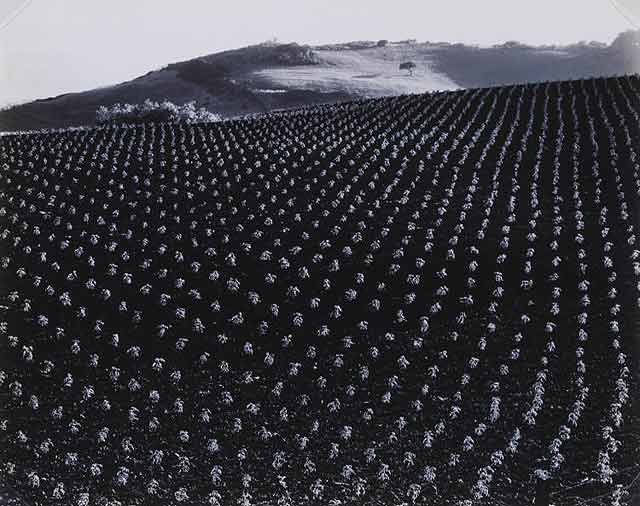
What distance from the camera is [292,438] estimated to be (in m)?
12.8

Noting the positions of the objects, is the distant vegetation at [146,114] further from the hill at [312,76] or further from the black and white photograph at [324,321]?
the black and white photograph at [324,321]

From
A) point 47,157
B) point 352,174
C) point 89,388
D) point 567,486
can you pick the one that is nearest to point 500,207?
point 352,174

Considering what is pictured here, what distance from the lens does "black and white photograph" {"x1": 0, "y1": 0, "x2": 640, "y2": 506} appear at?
1205cm

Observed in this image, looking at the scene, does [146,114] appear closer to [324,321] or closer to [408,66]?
[408,66]

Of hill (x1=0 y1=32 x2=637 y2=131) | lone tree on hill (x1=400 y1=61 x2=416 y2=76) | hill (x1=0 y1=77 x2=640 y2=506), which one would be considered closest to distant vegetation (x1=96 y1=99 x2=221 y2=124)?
hill (x1=0 y1=32 x2=637 y2=131)

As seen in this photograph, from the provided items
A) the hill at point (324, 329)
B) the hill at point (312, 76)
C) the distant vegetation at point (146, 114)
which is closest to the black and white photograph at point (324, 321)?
the hill at point (324, 329)

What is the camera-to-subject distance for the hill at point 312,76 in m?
63.5

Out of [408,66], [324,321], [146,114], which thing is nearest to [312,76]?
[408,66]

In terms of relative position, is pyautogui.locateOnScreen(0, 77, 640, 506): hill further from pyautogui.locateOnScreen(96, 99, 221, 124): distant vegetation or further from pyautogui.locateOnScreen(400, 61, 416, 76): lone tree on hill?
pyautogui.locateOnScreen(400, 61, 416, 76): lone tree on hill

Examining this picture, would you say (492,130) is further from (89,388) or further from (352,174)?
(89,388)

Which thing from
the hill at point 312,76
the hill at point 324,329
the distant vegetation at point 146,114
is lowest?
the hill at point 324,329

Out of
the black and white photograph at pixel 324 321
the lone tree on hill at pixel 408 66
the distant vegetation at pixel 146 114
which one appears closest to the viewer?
the black and white photograph at pixel 324 321

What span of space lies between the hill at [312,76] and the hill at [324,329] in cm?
3902

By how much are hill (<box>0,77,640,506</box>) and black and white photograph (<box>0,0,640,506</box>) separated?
0.05m
